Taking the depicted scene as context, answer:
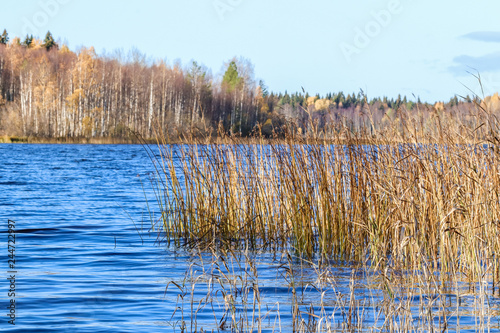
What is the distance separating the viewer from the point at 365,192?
623 cm

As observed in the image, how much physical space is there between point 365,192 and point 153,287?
7.99ft

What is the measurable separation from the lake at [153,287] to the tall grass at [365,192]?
0.35 m

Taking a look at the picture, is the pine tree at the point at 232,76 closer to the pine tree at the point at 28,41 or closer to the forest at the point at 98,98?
the forest at the point at 98,98

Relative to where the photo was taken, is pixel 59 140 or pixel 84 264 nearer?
pixel 84 264

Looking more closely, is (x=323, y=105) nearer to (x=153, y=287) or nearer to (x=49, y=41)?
(x=153, y=287)

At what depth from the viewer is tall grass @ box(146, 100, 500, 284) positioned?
539 centimetres

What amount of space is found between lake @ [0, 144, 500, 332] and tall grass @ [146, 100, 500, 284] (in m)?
0.35

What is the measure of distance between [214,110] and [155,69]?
7.12 m

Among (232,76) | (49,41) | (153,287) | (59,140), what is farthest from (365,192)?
(49,41)

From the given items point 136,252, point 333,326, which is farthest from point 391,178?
point 136,252

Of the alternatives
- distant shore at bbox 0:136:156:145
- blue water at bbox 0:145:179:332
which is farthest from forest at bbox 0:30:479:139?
blue water at bbox 0:145:179:332

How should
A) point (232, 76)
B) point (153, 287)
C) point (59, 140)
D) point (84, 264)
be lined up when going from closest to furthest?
point (153, 287) < point (84, 264) < point (59, 140) < point (232, 76)

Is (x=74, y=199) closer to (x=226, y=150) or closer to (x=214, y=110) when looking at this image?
(x=226, y=150)

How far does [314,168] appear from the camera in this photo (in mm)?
6641
